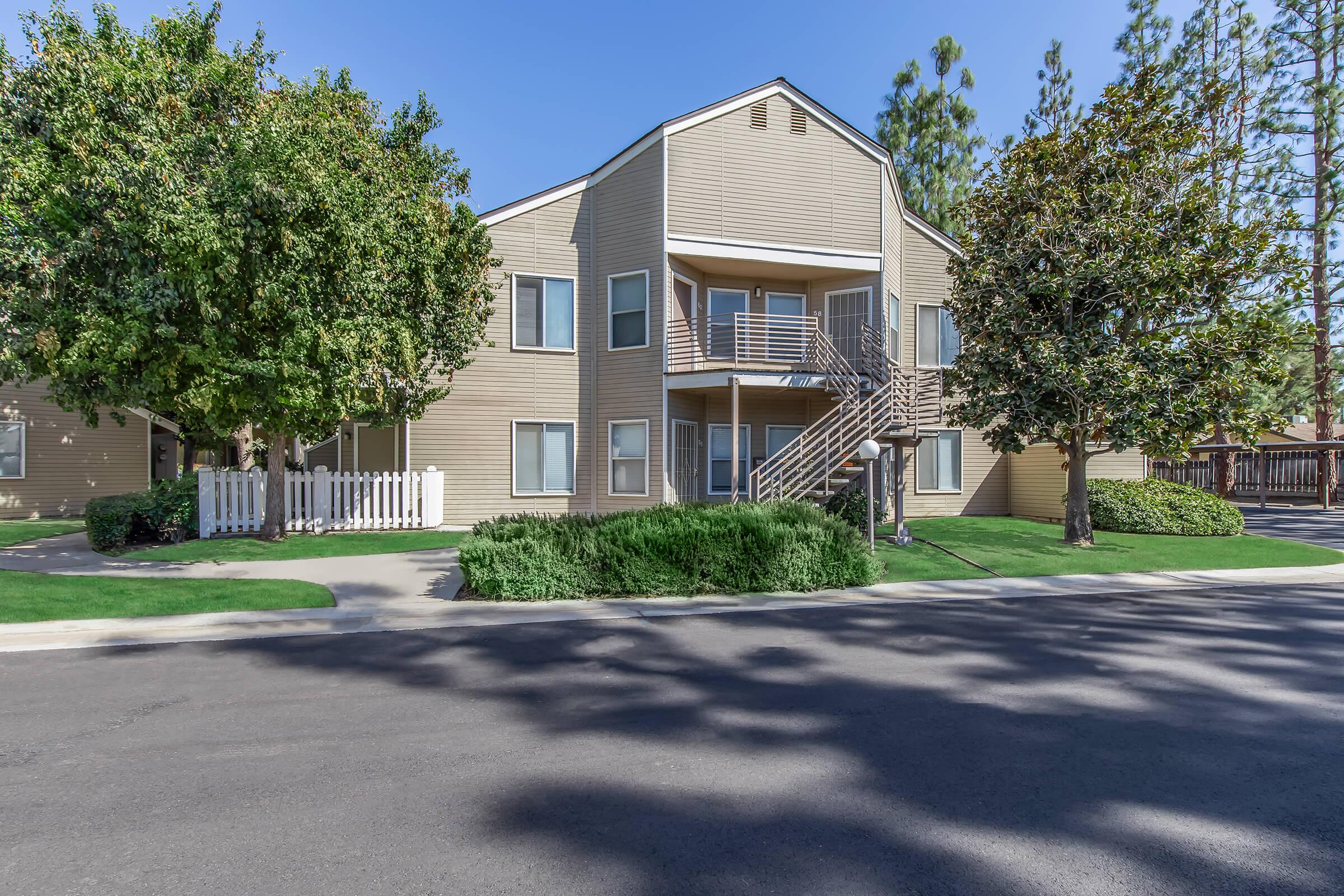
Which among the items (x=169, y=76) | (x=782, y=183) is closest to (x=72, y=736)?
(x=169, y=76)

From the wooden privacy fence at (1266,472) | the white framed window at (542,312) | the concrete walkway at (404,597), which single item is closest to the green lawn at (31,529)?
the concrete walkway at (404,597)

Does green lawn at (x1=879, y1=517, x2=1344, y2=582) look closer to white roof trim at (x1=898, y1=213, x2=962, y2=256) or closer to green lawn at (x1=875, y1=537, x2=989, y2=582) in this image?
green lawn at (x1=875, y1=537, x2=989, y2=582)

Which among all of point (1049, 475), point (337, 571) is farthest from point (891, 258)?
point (337, 571)

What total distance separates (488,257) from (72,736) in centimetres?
1214

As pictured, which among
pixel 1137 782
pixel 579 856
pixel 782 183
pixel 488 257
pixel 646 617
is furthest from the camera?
pixel 782 183

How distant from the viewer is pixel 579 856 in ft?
10.8

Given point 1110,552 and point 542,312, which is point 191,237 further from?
point 1110,552

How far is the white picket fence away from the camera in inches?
563

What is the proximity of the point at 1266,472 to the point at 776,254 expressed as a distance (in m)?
24.6

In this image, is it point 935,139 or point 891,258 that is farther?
point 935,139

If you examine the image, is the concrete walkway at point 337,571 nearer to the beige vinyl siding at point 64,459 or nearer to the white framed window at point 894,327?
the beige vinyl siding at point 64,459

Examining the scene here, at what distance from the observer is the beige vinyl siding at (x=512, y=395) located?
55.4ft

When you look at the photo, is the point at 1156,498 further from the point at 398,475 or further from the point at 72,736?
the point at 72,736

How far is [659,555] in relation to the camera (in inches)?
383
